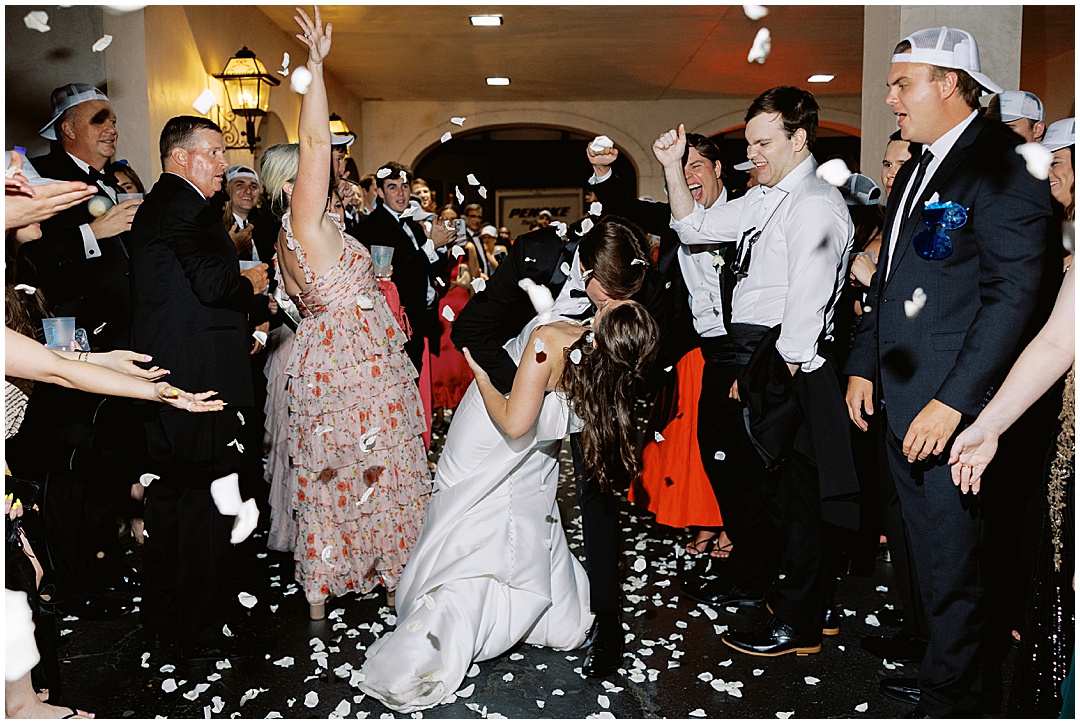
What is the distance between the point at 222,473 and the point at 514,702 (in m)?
1.19

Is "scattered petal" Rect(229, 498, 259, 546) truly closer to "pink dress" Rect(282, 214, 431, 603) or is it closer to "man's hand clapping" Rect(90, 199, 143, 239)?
"pink dress" Rect(282, 214, 431, 603)

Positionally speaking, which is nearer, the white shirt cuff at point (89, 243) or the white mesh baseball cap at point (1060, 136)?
the white mesh baseball cap at point (1060, 136)

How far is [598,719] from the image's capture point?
2.44 m

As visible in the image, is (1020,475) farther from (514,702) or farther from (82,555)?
(82,555)

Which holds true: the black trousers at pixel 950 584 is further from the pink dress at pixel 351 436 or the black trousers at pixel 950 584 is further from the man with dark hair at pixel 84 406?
the man with dark hair at pixel 84 406

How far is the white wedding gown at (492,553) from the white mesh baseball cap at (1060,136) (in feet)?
5.64

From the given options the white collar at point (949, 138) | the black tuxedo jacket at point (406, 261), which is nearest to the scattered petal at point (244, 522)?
the black tuxedo jacket at point (406, 261)

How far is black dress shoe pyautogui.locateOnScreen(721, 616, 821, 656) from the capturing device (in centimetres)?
286

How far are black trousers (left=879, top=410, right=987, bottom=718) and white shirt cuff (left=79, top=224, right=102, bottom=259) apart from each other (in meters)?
2.92

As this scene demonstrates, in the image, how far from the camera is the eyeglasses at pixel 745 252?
2.97 metres

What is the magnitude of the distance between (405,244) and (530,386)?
2244mm

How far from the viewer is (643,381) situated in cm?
273

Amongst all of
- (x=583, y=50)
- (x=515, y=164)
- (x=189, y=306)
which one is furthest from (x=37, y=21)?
(x=515, y=164)

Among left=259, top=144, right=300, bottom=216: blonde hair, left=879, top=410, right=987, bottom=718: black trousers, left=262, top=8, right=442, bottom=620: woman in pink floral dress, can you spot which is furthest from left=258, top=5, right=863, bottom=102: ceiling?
left=879, top=410, right=987, bottom=718: black trousers
